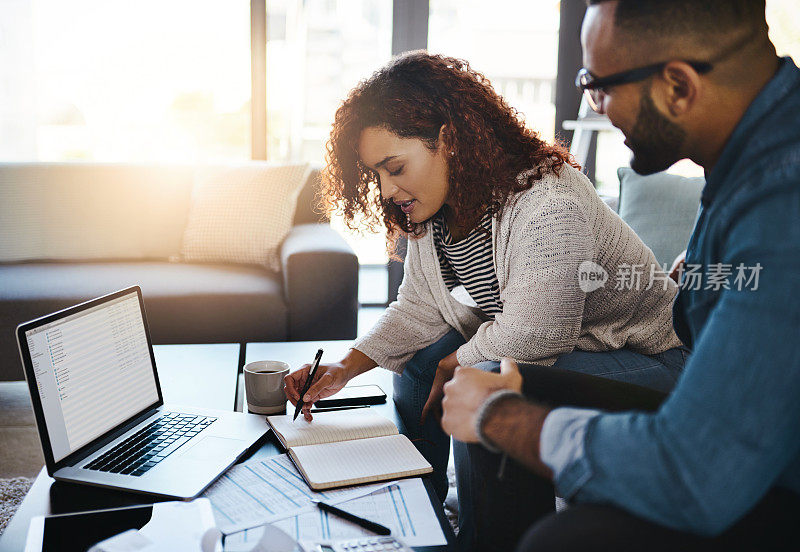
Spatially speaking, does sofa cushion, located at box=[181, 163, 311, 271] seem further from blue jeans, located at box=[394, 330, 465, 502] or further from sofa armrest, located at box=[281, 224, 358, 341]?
blue jeans, located at box=[394, 330, 465, 502]

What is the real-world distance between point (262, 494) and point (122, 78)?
10.4 feet

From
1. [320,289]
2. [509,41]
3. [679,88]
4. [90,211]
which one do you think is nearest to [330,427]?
[679,88]

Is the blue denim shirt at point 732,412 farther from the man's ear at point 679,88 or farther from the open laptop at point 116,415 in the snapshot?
the open laptop at point 116,415

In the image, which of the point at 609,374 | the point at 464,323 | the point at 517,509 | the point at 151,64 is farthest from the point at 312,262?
the point at 151,64

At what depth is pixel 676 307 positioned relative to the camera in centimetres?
97

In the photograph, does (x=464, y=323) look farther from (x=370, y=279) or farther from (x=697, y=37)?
(x=370, y=279)

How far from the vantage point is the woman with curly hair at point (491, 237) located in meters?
1.28

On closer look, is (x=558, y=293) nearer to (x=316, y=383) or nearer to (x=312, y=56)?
(x=316, y=383)

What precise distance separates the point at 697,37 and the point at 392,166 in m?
0.71

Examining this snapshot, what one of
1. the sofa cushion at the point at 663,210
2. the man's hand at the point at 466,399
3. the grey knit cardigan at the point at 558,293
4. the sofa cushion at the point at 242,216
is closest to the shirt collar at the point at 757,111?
the man's hand at the point at 466,399

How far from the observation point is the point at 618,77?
826 millimetres

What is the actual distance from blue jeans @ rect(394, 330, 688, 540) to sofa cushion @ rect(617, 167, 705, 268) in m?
0.73

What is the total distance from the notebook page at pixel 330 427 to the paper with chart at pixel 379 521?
18cm

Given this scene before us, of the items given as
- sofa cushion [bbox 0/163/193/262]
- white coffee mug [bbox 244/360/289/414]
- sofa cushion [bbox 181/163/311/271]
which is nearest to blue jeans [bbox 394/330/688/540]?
white coffee mug [bbox 244/360/289/414]
